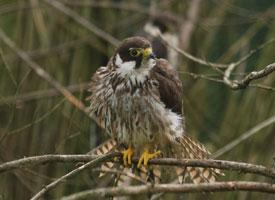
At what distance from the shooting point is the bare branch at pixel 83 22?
18.0 ft

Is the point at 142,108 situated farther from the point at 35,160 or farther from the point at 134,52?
the point at 35,160

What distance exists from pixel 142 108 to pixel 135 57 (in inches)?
10.1

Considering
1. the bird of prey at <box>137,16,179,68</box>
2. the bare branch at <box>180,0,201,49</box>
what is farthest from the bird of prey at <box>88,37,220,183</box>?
the bird of prey at <box>137,16,179,68</box>

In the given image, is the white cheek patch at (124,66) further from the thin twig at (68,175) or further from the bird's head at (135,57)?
the thin twig at (68,175)

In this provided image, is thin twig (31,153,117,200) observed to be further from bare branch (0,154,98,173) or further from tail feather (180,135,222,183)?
tail feather (180,135,222,183)

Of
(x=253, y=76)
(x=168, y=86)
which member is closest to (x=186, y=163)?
(x=253, y=76)

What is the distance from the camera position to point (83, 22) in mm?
5570

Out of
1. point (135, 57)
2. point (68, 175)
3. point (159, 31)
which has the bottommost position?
point (68, 175)

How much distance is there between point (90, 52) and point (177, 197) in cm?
159

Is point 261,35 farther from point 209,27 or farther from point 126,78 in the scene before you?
point 126,78

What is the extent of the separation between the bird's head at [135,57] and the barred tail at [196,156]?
432 mm

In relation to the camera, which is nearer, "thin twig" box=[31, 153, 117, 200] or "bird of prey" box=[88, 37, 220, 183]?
"thin twig" box=[31, 153, 117, 200]

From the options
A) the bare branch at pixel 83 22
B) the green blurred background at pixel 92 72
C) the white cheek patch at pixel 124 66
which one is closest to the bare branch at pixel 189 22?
the green blurred background at pixel 92 72

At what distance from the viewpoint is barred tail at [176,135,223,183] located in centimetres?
407
